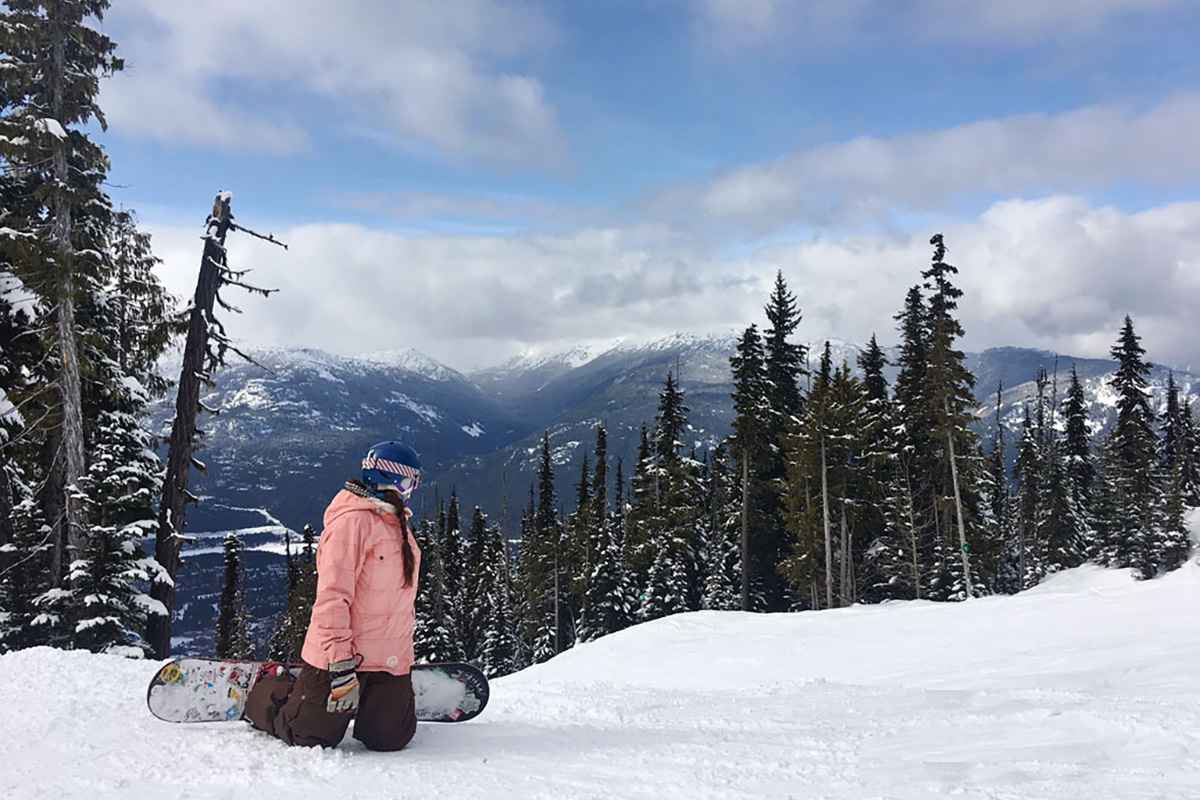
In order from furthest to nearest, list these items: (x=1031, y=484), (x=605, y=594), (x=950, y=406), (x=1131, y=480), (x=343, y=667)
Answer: (x=1031, y=484) → (x=1131, y=480) → (x=605, y=594) → (x=950, y=406) → (x=343, y=667)

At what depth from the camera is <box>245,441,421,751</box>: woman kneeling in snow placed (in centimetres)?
459

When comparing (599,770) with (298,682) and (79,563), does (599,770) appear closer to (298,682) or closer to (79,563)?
(298,682)

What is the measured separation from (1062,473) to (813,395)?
85.6 feet

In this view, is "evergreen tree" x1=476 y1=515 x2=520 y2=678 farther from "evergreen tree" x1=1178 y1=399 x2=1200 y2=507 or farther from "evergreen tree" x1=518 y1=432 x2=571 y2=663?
"evergreen tree" x1=1178 y1=399 x2=1200 y2=507

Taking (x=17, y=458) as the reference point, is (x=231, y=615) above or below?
below

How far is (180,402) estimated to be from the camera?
13.8m

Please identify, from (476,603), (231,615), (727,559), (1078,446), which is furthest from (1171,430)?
(231,615)

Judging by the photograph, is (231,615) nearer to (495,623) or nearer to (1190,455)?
(495,623)

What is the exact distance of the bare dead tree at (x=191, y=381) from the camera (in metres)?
13.7

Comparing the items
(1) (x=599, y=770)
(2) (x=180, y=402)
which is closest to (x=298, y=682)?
(1) (x=599, y=770)

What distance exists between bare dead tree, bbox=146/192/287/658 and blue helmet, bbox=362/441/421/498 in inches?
392

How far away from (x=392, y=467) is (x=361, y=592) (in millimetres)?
897

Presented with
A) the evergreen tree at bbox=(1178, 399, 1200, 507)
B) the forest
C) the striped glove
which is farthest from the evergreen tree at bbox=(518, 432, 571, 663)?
the striped glove

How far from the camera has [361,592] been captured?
15.9ft
